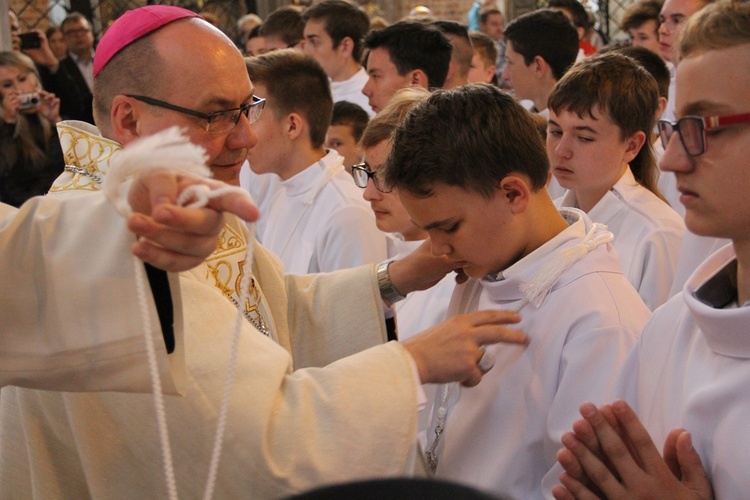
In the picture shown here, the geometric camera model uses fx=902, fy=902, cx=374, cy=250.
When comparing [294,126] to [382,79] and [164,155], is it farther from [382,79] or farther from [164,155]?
[164,155]

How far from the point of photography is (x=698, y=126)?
5.39ft

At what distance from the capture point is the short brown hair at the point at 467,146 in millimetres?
2209

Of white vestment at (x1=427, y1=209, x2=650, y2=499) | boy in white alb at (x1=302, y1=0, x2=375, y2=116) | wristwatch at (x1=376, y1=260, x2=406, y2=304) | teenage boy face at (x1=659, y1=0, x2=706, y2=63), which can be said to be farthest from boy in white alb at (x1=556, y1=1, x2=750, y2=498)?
boy in white alb at (x1=302, y1=0, x2=375, y2=116)

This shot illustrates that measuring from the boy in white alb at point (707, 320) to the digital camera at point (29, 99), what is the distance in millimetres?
5993

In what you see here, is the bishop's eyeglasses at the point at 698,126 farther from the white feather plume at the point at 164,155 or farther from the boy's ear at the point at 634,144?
the boy's ear at the point at 634,144

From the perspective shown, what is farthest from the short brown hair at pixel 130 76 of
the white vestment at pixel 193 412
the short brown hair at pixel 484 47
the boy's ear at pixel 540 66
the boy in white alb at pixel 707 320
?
the short brown hair at pixel 484 47

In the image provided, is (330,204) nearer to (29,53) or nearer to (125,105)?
(125,105)

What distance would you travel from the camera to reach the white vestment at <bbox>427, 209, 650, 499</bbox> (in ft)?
6.82

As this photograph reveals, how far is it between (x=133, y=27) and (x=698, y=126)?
1.51 m

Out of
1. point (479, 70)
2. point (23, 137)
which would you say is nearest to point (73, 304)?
point (23, 137)

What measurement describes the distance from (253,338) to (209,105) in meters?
0.69

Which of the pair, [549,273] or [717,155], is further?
[549,273]

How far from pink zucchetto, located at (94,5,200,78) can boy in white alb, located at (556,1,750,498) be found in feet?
4.44

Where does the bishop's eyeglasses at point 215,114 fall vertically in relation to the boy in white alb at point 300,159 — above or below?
above
